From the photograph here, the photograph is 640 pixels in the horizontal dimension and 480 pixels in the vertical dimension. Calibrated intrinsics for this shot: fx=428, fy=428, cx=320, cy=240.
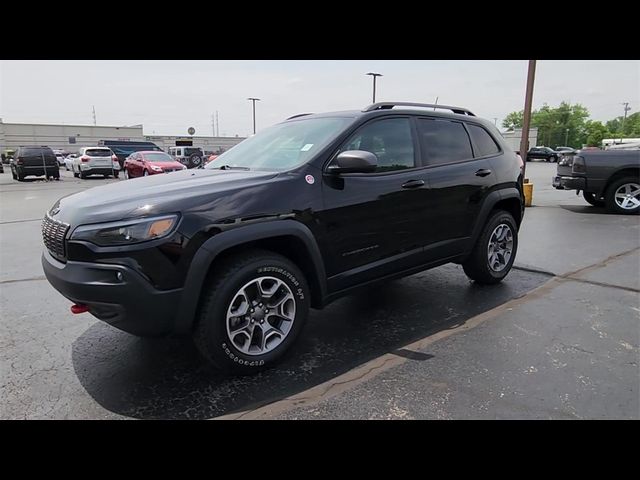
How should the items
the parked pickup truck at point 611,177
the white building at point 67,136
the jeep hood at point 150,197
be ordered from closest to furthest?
the jeep hood at point 150,197 → the parked pickup truck at point 611,177 → the white building at point 67,136

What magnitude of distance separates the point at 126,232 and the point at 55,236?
650 millimetres

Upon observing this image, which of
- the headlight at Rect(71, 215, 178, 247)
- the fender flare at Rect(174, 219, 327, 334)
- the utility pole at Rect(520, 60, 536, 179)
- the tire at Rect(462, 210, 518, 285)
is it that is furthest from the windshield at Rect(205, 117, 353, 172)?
the utility pole at Rect(520, 60, 536, 179)

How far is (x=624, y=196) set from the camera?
950cm

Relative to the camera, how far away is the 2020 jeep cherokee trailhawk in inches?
97.9

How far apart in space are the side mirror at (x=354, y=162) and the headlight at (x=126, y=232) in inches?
51.0

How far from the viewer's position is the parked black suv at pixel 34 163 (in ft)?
70.6

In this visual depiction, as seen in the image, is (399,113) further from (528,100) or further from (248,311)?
(528,100)

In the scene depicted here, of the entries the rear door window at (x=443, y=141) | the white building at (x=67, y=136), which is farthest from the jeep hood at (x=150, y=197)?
the white building at (x=67, y=136)

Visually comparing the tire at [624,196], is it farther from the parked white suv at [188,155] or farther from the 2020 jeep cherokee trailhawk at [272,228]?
the parked white suv at [188,155]

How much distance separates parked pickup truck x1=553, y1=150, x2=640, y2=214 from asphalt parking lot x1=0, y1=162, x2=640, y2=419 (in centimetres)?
561

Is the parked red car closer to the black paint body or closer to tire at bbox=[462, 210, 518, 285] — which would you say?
tire at bbox=[462, 210, 518, 285]

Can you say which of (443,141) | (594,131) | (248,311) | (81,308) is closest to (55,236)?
(81,308)
